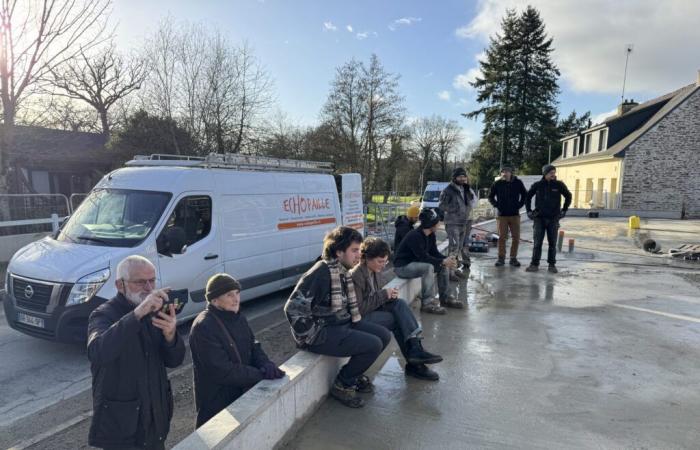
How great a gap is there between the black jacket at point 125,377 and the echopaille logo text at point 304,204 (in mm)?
5174

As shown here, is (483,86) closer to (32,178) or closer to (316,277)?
(32,178)

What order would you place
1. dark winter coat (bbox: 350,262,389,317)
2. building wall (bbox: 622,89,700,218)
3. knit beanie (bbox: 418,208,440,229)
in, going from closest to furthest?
1. dark winter coat (bbox: 350,262,389,317)
2. knit beanie (bbox: 418,208,440,229)
3. building wall (bbox: 622,89,700,218)

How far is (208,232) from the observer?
5.85m

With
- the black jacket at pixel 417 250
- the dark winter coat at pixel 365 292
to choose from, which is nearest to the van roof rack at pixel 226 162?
the black jacket at pixel 417 250

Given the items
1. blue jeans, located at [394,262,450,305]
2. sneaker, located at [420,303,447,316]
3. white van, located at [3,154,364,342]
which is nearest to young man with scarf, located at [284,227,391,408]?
blue jeans, located at [394,262,450,305]

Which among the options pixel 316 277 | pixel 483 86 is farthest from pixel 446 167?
pixel 316 277

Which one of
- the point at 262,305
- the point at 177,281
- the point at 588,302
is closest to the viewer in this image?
the point at 177,281

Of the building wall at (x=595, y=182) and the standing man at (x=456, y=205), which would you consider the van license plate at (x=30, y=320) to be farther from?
the building wall at (x=595, y=182)

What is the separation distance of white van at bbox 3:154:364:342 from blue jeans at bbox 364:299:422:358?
9.32 ft

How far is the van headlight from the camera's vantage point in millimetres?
4480

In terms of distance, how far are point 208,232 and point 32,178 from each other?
24.0m

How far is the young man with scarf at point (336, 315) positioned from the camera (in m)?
3.17

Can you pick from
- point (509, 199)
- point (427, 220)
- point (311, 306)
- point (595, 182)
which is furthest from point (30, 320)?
point (595, 182)

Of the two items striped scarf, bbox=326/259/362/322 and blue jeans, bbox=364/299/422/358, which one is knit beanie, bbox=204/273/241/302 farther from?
blue jeans, bbox=364/299/422/358
